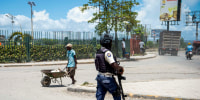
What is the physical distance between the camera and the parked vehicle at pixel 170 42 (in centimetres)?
2922

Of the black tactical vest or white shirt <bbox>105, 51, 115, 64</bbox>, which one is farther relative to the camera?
the black tactical vest

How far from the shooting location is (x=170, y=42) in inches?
1156

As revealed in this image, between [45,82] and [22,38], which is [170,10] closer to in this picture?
[22,38]

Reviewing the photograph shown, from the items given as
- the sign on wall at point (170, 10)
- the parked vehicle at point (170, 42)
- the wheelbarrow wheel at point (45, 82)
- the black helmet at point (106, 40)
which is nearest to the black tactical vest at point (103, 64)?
the black helmet at point (106, 40)

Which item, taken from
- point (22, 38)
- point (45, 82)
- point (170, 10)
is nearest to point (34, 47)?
point (22, 38)

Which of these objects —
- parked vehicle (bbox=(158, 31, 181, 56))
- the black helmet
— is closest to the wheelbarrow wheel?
the black helmet

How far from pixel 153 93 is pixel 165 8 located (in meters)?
41.9

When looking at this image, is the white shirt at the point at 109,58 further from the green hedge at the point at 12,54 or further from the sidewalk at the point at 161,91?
the green hedge at the point at 12,54

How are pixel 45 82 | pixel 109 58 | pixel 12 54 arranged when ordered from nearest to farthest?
pixel 109 58 → pixel 45 82 → pixel 12 54

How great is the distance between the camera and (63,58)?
1934 centimetres

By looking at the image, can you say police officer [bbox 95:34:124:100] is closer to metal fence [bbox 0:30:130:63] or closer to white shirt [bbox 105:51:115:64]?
white shirt [bbox 105:51:115:64]

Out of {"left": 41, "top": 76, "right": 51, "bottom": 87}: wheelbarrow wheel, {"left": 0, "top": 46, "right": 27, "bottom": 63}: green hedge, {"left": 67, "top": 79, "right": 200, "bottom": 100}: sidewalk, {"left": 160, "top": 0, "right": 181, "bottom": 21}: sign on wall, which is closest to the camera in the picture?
{"left": 67, "top": 79, "right": 200, "bottom": 100}: sidewalk

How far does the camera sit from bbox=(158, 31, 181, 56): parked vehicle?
95.9 ft

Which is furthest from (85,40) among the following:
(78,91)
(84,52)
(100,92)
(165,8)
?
(165,8)
